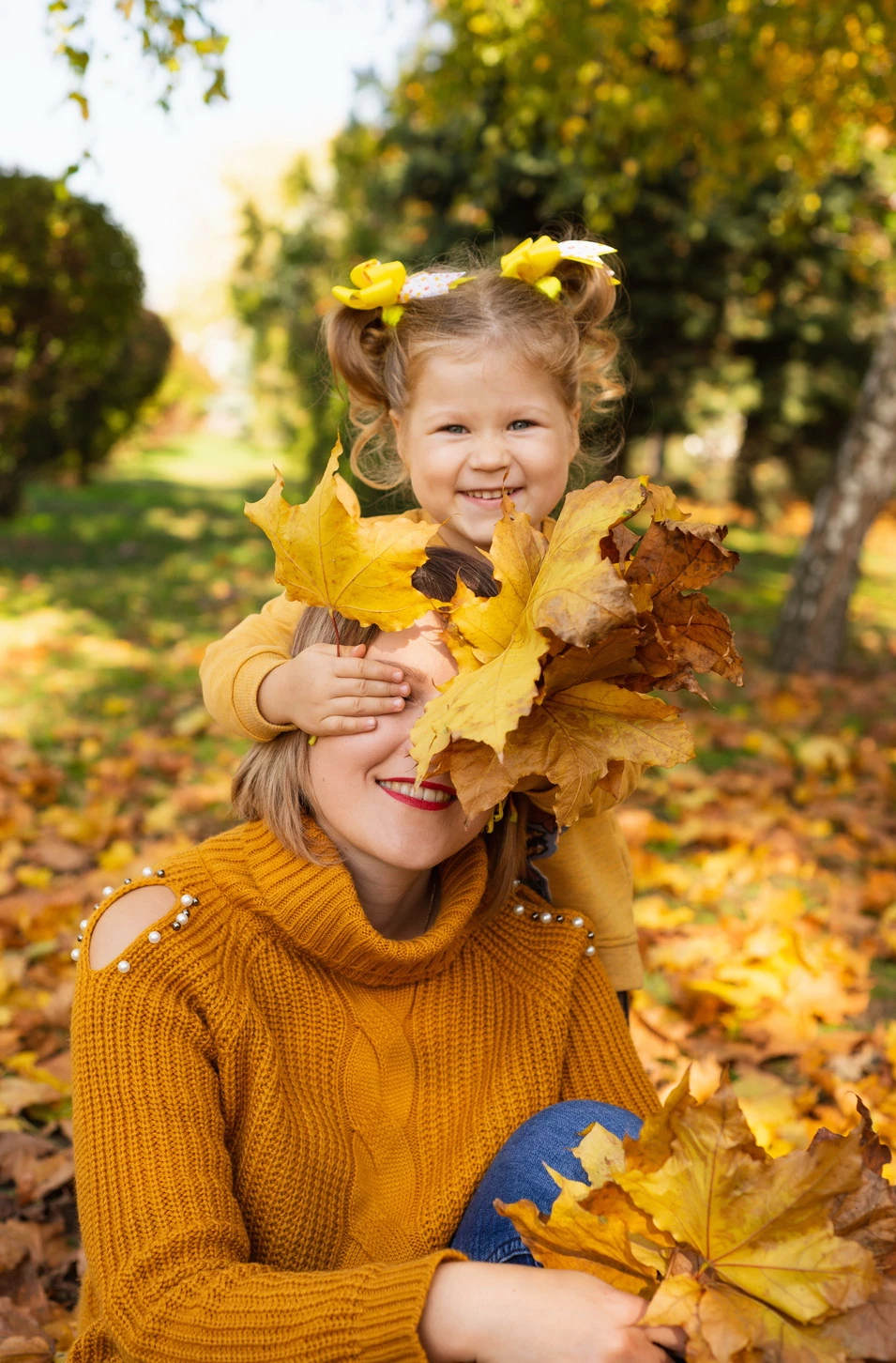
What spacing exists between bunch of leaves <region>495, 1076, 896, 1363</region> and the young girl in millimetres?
886

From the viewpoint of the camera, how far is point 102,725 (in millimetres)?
4992

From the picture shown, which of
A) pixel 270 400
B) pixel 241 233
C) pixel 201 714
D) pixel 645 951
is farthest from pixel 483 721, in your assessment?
pixel 270 400

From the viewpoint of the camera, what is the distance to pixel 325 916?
1.53 m

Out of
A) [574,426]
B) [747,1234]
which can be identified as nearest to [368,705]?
[747,1234]

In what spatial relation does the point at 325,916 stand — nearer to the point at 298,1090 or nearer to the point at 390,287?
the point at 298,1090

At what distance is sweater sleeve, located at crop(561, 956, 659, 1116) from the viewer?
178 cm

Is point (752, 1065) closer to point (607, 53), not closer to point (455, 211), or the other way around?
point (607, 53)

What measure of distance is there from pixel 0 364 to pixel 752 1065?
25.3 ft

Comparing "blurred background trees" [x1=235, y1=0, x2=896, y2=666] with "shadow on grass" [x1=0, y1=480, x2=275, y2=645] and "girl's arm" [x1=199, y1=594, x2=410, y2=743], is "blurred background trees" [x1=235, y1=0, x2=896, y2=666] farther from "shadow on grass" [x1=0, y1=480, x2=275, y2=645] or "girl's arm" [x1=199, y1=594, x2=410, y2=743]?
"shadow on grass" [x1=0, y1=480, x2=275, y2=645]

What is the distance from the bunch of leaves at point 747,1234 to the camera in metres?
1.08

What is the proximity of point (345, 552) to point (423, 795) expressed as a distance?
1.16 ft

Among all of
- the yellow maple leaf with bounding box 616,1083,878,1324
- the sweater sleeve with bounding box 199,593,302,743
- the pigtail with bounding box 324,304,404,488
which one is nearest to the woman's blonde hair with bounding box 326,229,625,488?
the pigtail with bounding box 324,304,404,488

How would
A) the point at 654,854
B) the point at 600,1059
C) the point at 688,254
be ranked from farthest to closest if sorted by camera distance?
the point at 688,254, the point at 654,854, the point at 600,1059

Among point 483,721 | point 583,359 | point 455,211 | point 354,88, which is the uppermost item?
point 354,88
